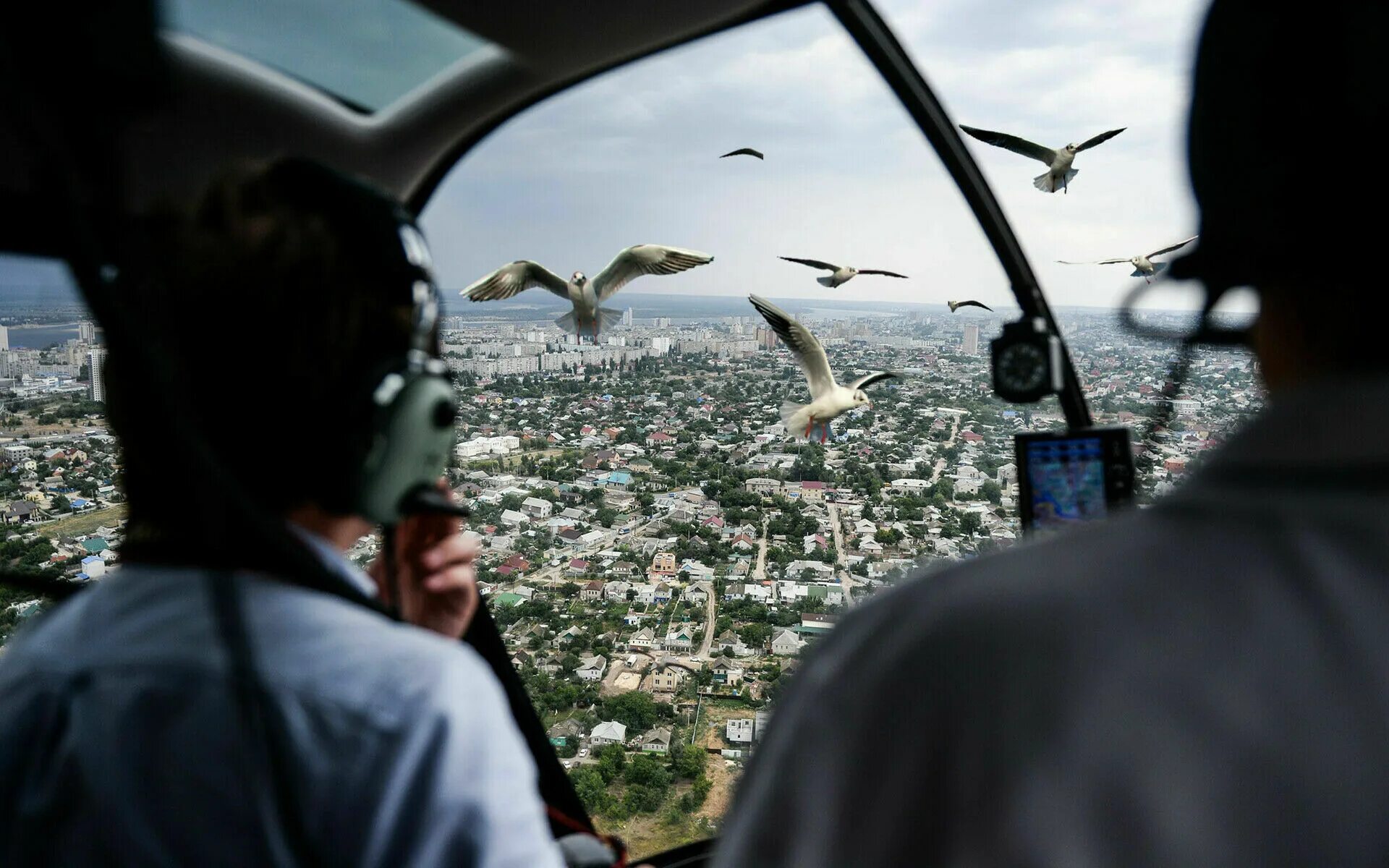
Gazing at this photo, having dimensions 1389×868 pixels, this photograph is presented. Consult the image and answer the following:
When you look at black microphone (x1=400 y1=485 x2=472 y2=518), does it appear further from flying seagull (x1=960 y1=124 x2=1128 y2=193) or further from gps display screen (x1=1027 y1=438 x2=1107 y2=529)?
flying seagull (x1=960 y1=124 x2=1128 y2=193)

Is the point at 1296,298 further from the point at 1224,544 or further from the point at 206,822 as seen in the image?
the point at 206,822

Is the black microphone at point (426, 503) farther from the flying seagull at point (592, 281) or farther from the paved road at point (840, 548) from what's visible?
the flying seagull at point (592, 281)

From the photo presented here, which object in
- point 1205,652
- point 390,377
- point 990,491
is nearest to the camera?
point 1205,652

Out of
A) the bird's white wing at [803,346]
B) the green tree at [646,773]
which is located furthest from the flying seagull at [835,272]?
the green tree at [646,773]

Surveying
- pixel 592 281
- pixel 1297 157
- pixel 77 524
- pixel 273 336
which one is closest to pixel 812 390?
pixel 592 281

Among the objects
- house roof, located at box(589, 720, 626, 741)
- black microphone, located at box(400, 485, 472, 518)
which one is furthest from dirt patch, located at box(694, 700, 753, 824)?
black microphone, located at box(400, 485, 472, 518)

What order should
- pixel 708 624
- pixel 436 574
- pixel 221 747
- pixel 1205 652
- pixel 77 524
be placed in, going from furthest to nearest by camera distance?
pixel 708 624
pixel 77 524
pixel 436 574
pixel 221 747
pixel 1205 652

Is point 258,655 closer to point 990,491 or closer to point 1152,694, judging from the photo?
point 1152,694
